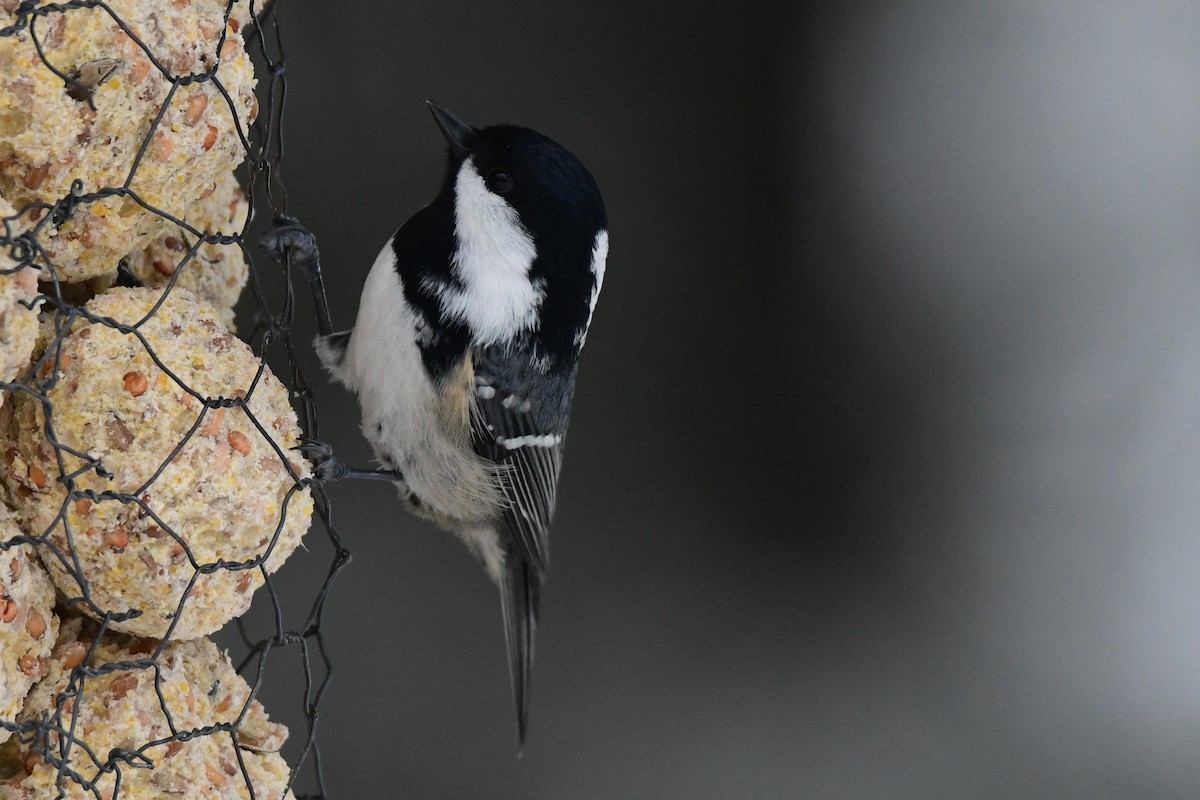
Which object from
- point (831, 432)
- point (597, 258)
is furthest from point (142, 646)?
point (831, 432)

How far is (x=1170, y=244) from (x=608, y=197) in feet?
2.62

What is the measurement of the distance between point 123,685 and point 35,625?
0.19 ft

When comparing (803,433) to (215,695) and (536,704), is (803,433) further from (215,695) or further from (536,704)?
(215,695)

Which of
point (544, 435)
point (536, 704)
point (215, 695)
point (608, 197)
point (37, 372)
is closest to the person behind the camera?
point (37, 372)

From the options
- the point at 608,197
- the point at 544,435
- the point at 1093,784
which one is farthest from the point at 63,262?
the point at 1093,784

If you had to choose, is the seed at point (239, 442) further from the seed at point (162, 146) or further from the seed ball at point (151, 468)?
the seed at point (162, 146)

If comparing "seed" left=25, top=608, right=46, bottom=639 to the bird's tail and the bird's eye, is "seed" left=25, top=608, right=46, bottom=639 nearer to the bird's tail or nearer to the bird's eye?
the bird's eye

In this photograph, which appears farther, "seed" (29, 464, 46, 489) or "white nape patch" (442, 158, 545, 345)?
"white nape patch" (442, 158, 545, 345)

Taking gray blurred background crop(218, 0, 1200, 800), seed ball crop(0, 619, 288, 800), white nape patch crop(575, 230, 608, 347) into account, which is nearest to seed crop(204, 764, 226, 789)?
seed ball crop(0, 619, 288, 800)

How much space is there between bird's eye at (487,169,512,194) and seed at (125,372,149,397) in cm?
39

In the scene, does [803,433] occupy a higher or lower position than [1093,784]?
higher

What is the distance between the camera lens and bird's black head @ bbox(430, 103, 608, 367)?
87cm

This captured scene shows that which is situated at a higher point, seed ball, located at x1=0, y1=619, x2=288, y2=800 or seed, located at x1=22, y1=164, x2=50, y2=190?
seed, located at x1=22, y1=164, x2=50, y2=190

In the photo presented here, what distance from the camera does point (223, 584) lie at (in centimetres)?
60
